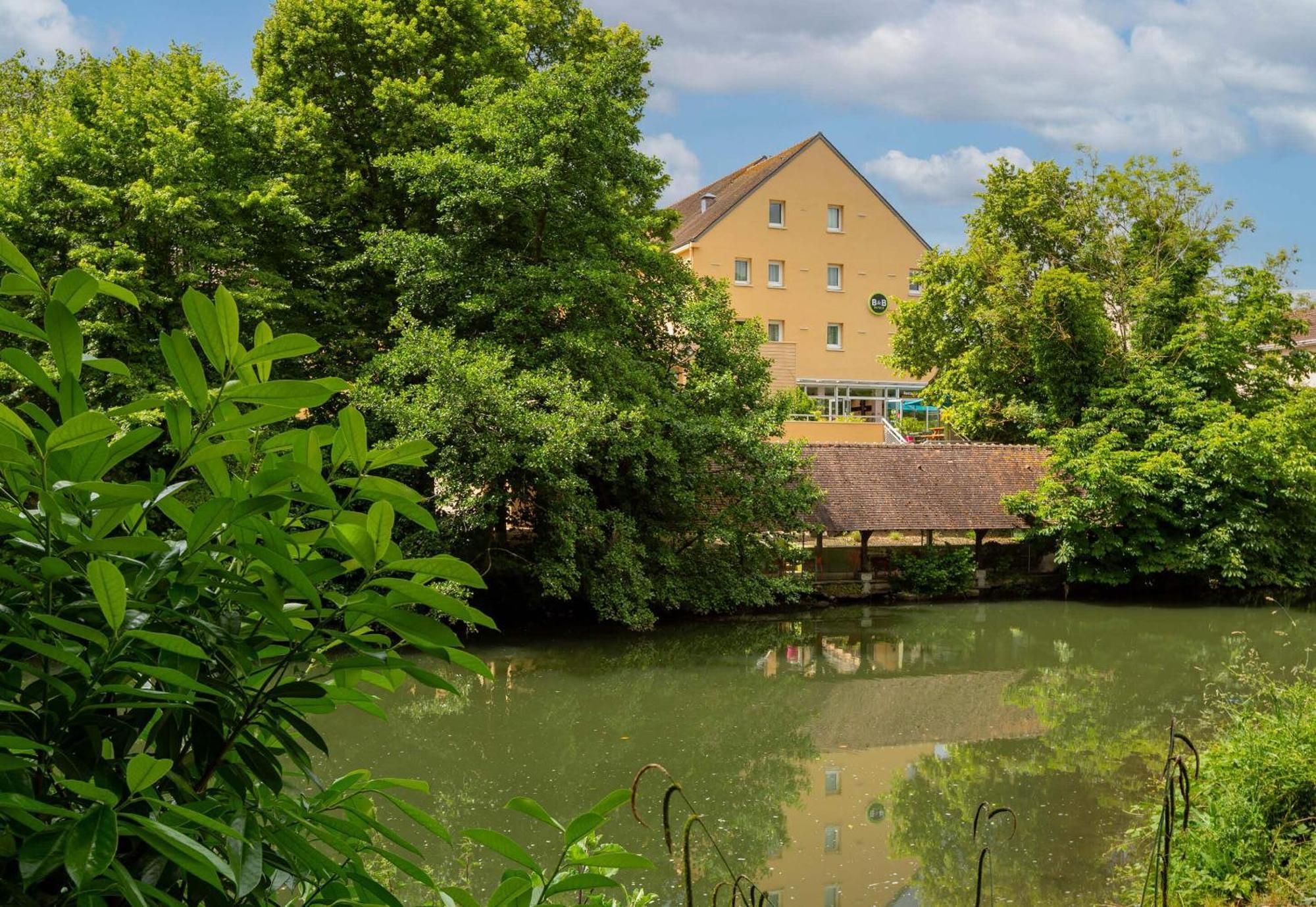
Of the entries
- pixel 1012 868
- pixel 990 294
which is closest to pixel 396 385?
pixel 1012 868

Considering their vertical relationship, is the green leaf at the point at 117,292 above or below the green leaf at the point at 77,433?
above

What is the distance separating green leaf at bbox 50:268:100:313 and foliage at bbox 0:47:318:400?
15.0 m

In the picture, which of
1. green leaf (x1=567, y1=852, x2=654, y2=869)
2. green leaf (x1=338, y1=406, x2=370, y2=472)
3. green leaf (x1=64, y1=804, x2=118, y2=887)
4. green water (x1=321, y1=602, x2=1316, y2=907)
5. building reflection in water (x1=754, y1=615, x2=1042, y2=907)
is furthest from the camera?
green water (x1=321, y1=602, x2=1316, y2=907)

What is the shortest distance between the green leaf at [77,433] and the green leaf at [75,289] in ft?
0.35

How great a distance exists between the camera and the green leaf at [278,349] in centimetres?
109

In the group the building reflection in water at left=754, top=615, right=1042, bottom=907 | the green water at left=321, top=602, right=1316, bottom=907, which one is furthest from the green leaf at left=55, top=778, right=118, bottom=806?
the building reflection in water at left=754, top=615, right=1042, bottom=907

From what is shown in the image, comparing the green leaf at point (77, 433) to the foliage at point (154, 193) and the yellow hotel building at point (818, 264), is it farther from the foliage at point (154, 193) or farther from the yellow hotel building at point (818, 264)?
the yellow hotel building at point (818, 264)

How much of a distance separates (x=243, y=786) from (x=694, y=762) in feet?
38.3

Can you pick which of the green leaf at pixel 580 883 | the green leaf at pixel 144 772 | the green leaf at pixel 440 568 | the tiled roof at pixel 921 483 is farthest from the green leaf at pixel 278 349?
the tiled roof at pixel 921 483

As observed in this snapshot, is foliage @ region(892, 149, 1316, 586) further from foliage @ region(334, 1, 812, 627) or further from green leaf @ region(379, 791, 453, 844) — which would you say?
green leaf @ region(379, 791, 453, 844)

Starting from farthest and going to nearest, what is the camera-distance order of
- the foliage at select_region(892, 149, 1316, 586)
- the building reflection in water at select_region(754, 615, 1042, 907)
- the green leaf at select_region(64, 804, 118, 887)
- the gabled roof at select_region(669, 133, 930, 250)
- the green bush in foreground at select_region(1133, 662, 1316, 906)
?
the gabled roof at select_region(669, 133, 930, 250) → the foliage at select_region(892, 149, 1316, 586) → the building reflection in water at select_region(754, 615, 1042, 907) → the green bush in foreground at select_region(1133, 662, 1316, 906) → the green leaf at select_region(64, 804, 118, 887)

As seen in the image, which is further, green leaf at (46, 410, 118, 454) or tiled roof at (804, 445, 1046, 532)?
tiled roof at (804, 445, 1046, 532)

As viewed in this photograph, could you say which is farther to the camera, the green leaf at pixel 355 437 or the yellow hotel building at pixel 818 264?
the yellow hotel building at pixel 818 264

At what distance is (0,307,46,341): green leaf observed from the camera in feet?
3.27
